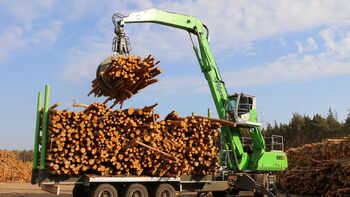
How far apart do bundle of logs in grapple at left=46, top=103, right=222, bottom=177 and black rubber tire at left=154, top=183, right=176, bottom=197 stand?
0.37 meters

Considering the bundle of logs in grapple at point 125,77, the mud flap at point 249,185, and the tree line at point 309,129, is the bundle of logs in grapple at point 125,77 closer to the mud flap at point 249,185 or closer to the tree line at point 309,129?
the mud flap at point 249,185

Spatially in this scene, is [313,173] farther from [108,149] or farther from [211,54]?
[108,149]

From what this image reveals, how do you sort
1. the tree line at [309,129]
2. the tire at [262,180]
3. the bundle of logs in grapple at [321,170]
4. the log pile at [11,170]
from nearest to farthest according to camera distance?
the tire at [262,180] < the bundle of logs in grapple at [321,170] < the log pile at [11,170] < the tree line at [309,129]

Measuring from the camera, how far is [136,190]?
9.75 meters

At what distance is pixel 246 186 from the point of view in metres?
12.6

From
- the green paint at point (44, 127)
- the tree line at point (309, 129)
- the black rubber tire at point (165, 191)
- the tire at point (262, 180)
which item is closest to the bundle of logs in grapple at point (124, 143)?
the green paint at point (44, 127)

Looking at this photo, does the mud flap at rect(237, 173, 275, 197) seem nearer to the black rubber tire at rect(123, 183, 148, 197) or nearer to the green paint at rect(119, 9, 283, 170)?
the green paint at rect(119, 9, 283, 170)

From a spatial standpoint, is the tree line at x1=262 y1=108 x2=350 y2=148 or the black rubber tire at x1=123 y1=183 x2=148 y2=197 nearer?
the black rubber tire at x1=123 y1=183 x2=148 y2=197

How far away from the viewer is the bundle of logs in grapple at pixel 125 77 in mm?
10195

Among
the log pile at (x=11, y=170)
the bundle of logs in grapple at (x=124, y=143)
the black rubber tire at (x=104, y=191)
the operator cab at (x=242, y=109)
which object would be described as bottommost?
the log pile at (x=11, y=170)

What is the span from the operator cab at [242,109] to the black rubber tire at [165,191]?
166 inches

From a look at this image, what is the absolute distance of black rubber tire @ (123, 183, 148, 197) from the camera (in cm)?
954

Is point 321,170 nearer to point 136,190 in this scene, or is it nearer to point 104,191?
point 136,190

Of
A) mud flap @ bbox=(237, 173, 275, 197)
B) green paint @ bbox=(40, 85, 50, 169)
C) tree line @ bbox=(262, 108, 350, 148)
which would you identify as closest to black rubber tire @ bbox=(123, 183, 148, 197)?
green paint @ bbox=(40, 85, 50, 169)
